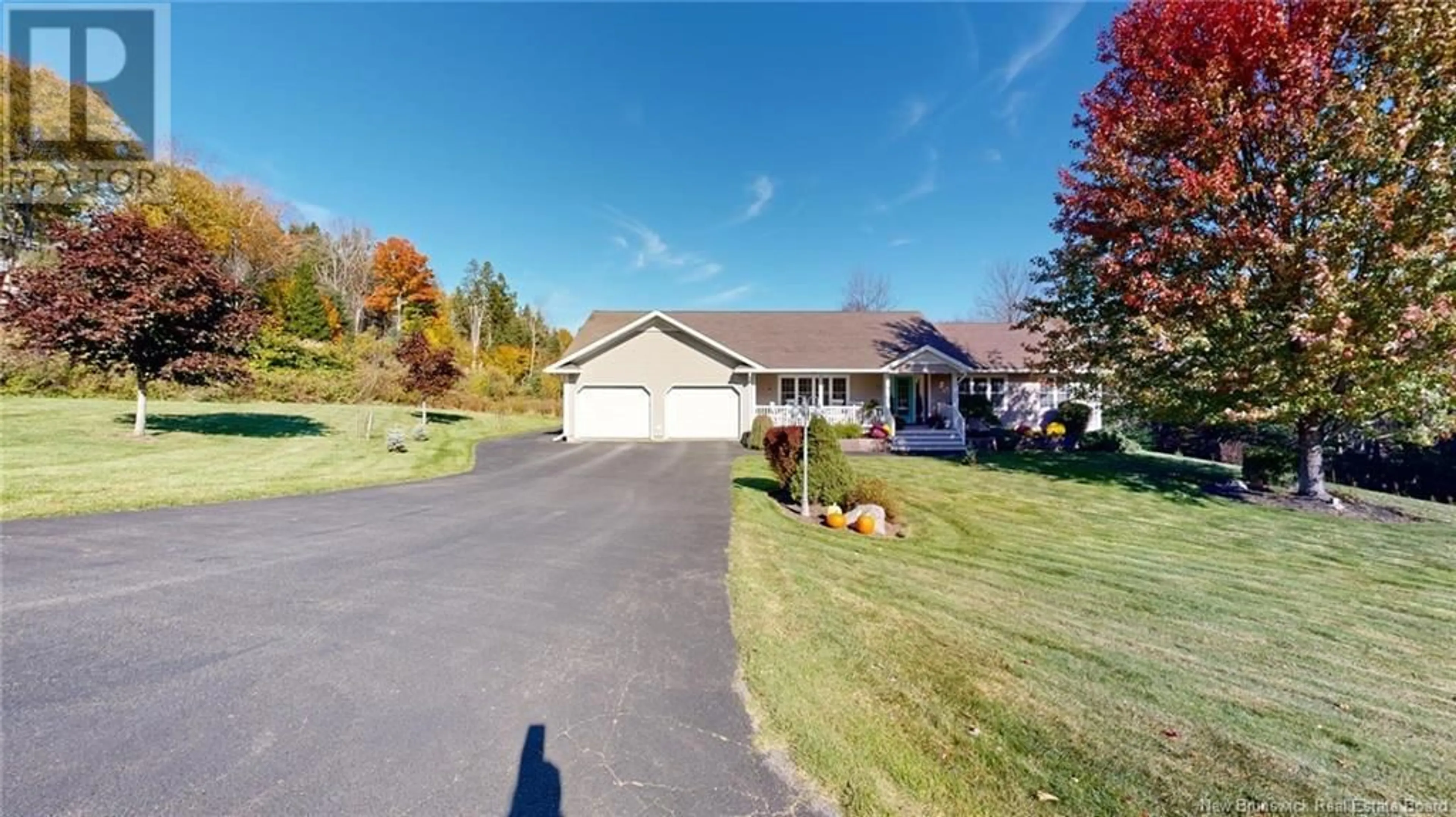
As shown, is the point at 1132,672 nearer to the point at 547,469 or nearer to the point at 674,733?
the point at 674,733

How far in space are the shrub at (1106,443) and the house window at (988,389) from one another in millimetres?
3633

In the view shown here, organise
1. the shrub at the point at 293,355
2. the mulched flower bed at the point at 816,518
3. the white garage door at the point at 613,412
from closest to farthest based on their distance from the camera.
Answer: the mulched flower bed at the point at 816,518, the white garage door at the point at 613,412, the shrub at the point at 293,355

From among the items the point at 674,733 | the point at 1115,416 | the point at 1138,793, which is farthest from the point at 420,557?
the point at 1115,416

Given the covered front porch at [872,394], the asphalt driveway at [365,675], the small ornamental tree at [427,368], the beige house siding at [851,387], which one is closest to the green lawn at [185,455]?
the small ornamental tree at [427,368]

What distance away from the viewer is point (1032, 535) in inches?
331

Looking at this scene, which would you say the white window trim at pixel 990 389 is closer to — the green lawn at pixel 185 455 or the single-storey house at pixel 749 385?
the single-storey house at pixel 749 385

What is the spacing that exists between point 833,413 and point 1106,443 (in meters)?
9.64

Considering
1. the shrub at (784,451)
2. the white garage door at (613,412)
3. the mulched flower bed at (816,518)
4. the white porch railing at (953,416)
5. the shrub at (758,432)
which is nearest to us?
the mulched flower bed at (816,518)

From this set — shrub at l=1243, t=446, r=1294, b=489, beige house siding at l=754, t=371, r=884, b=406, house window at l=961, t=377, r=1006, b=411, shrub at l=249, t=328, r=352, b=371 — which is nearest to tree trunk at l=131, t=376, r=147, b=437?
shrub at l=249, t=328, r=352, b=371

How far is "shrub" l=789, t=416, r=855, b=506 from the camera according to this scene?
927cm

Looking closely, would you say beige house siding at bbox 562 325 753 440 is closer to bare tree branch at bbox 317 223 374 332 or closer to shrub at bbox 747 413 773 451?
shrub at bbox 747 413 773 451

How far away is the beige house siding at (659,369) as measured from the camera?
22156 mm

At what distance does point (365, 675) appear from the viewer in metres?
3.55

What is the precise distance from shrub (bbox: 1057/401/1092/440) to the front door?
17.5ft
